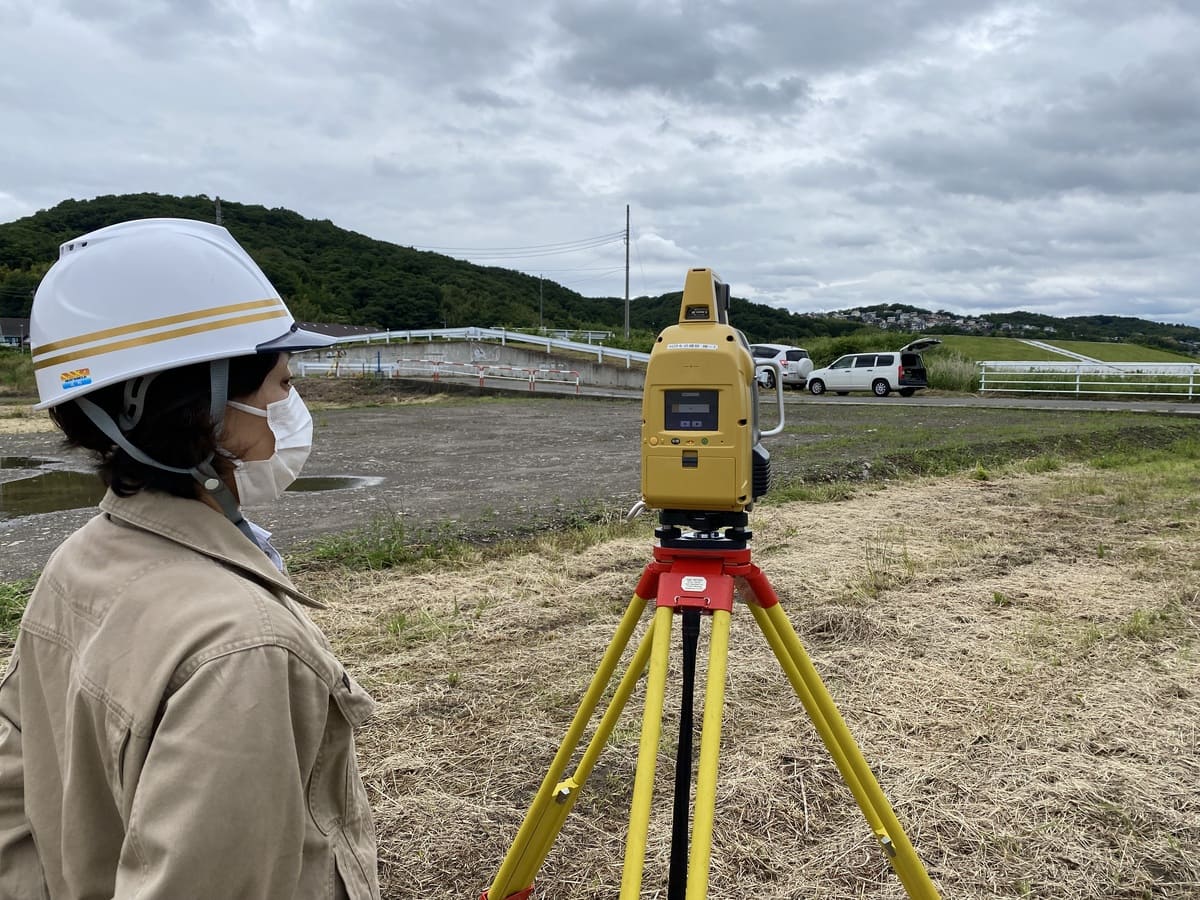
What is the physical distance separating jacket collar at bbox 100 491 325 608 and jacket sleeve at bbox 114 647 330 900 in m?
0.17

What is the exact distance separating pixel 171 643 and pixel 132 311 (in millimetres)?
450

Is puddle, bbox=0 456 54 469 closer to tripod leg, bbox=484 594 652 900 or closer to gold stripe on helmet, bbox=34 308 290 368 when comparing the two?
tripod leg, bbox=484 594 652 900

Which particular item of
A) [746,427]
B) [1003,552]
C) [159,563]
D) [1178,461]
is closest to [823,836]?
[746,427]

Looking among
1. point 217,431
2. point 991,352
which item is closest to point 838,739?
point 217,431

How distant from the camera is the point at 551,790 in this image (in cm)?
196

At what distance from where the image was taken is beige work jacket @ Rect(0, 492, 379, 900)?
84 cm

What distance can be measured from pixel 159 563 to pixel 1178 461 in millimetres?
11953

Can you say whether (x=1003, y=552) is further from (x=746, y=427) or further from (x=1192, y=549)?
(x=746, y=427)

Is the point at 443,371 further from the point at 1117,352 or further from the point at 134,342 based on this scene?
the point at 134,342

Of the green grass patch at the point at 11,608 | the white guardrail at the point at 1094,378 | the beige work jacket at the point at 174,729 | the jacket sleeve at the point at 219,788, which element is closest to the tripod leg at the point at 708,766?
the beige work jacket at the point at 174,729

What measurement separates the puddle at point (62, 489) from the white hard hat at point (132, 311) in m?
7.54

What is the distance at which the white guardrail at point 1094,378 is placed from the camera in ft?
66.7

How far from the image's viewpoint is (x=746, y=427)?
1747mm

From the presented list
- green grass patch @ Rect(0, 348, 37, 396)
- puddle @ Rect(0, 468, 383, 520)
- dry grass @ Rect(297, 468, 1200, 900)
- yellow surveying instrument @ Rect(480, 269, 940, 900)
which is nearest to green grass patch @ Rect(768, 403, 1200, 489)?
dry grass @ Rect(297, 468, 1200, 900)
